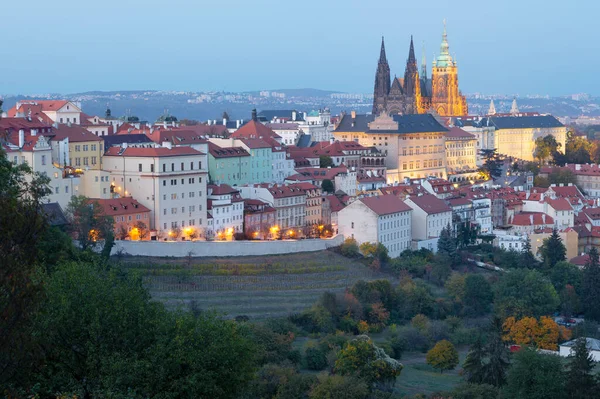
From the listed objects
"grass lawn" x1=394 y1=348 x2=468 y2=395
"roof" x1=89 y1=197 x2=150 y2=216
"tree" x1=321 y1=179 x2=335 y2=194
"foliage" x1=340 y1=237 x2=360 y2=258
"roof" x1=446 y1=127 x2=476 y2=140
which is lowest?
"grass lawn" x1=394 y1=348 x2=468 y2=395

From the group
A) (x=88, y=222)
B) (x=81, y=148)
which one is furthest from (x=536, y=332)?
(x=81, y=148)

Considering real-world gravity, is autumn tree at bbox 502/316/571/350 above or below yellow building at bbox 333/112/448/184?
below

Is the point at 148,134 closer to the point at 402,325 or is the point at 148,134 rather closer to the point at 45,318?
the point at 402,325

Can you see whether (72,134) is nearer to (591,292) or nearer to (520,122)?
(591,292)

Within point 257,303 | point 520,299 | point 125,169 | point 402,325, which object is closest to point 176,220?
point 125,169

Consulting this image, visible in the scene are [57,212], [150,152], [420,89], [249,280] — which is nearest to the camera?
[57,212]

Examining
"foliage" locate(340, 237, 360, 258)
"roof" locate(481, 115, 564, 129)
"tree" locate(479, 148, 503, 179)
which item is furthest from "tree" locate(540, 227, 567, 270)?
"roof" locate(481, 115, 564, 129)

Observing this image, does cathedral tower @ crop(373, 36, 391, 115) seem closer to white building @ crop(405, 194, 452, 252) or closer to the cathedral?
the cathedral
